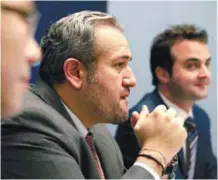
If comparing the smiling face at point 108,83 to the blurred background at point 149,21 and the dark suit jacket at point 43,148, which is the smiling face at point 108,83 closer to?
the dark suit jacket at point 43,148

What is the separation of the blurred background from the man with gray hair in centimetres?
92

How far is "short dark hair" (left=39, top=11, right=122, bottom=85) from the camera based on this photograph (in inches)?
57.0

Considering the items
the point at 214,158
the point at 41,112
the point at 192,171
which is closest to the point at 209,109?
the point at 214,158

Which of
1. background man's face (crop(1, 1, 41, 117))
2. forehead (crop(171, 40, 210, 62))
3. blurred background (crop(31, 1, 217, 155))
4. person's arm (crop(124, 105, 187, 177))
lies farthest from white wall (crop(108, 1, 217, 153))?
background man's face (crop(1, 1, 41, 117))

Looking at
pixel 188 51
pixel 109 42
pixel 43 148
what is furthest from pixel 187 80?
pixel 43 148

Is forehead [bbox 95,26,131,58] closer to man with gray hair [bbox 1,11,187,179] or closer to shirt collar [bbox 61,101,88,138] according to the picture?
man with gray hair [bbox 1,11,187,179]

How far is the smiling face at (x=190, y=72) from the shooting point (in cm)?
243

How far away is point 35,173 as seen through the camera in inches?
46.8

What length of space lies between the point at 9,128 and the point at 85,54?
0.33m

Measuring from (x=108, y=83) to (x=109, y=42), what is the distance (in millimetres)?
116

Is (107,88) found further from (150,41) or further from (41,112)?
(150,41)

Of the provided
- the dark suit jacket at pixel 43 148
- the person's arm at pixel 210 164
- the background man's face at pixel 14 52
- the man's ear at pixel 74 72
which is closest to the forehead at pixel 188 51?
the person's arm at pixel 210 164

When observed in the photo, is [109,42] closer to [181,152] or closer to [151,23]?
[181,152]

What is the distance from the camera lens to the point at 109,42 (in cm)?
150
